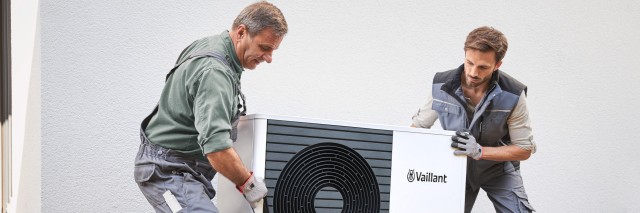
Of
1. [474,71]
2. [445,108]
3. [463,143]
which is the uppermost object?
[474,71]

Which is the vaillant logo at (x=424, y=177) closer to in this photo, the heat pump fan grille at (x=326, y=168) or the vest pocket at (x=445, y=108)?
the heat pump fan grille at (x=326, y=168)

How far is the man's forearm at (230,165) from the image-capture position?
1859 mm

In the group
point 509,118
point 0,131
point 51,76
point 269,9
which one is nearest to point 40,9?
point 51,76

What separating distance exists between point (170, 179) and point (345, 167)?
1.56 feet

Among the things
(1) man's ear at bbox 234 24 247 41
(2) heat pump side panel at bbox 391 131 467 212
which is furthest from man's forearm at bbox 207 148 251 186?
(2) heat pump side panel at bbox 391 131 467 212

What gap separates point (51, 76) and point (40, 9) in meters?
0.27

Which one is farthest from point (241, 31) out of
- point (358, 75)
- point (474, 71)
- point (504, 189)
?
point (358, 75)

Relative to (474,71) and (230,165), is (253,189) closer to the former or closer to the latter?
(230,165)

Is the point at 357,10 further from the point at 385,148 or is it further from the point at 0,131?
the point at 0,131

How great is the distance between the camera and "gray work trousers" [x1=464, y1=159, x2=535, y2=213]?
2.74 metres

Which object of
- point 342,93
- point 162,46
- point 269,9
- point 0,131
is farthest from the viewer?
point 342,93

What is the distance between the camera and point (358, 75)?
11.9 ft

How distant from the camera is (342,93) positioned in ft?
11.7

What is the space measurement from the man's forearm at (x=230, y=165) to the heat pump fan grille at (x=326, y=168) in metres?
0.08
